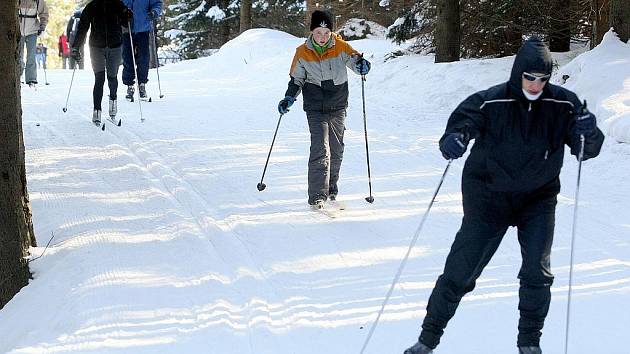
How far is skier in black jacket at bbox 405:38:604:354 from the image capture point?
399 cm

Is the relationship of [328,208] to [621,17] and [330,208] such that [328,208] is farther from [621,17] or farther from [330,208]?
[621,17]

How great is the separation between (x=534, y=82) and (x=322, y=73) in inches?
138

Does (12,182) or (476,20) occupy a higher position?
(476,20)

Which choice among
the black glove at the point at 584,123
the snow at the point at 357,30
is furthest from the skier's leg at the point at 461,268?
the snow at the point at 357,30

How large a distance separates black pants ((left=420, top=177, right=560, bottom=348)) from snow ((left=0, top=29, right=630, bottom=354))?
0.53 metres

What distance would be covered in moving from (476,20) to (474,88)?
11.4ft

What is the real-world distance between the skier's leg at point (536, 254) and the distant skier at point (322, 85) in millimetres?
3292

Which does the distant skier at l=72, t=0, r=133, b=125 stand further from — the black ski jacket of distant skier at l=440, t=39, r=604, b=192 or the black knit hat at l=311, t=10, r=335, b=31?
the black ski jacket of distant skier at l=440, t=39, r=604, b=192

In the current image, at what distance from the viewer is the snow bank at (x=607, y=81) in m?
9.76

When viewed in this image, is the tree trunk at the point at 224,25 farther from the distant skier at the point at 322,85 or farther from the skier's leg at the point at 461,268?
the skier's leg at the point at 461,268

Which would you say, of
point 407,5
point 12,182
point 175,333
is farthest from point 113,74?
point 407,5

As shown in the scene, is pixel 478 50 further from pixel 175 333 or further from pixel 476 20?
pixel 175 333

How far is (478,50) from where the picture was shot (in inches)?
661

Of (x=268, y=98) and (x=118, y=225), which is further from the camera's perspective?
(x=268, y=98)
